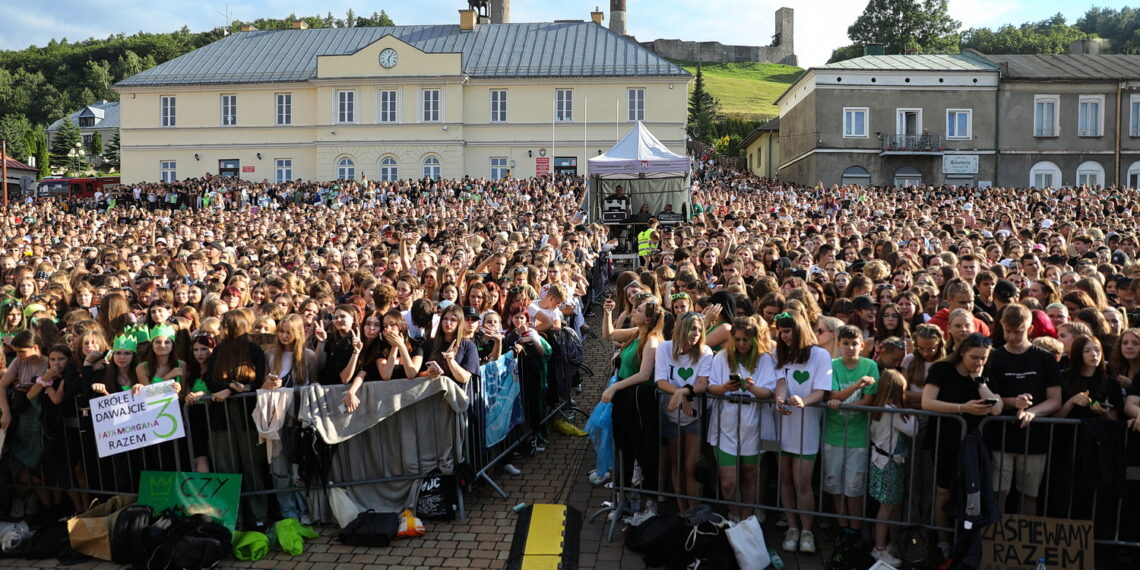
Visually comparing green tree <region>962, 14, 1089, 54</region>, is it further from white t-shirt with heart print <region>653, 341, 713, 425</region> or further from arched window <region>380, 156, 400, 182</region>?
white t-shirt with heart print <region>653, 341, 713, 425</region>

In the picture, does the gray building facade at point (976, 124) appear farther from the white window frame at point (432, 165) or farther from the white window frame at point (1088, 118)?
the white window frame at point (432, 165)

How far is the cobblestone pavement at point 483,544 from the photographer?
626cm

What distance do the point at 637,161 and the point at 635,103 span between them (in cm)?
2687

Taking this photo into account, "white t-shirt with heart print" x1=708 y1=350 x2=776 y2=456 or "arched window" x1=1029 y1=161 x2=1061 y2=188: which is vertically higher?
"arched window" x1=1029 y1=161 x2=1061 y2=188

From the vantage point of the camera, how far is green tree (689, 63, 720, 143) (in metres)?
79.8

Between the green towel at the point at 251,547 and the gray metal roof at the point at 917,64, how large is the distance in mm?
41439

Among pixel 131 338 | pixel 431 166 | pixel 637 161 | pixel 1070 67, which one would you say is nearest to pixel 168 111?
pixel 431 166

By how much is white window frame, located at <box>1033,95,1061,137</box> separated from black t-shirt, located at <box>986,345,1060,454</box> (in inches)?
1707

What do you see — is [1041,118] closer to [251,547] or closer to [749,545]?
[749,545]

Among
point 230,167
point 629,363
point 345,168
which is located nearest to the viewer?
point 629,363

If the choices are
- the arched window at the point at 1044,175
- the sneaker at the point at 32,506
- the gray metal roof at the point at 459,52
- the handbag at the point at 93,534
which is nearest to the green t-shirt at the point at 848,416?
the handbag at the point at 93,534

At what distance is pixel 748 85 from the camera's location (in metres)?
100

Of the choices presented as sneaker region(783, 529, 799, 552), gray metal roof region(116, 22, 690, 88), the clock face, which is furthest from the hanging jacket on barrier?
the clock face

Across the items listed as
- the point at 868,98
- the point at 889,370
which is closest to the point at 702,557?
the point at 889,370
